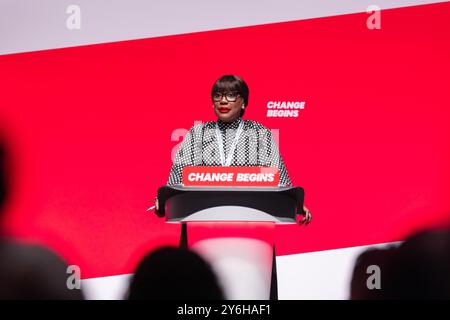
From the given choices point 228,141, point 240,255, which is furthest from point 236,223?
point 228,141

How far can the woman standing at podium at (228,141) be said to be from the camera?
8.83ft

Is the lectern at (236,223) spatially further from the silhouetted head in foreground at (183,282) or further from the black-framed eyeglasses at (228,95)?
the black-framed eyeglasses at (228,95)

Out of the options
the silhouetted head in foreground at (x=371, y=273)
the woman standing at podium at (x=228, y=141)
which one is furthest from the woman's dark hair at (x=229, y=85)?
the silhouetted head in foreground at (x=371, y=273)

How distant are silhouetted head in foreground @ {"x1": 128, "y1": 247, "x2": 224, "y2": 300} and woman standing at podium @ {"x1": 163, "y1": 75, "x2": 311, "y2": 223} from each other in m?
0.38

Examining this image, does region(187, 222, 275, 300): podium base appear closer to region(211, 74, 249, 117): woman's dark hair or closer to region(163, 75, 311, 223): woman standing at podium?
region(163, 75, 311, 223): woman standing at podium

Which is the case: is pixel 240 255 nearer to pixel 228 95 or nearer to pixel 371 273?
pixel 228 95

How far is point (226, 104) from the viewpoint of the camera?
8.88 ft

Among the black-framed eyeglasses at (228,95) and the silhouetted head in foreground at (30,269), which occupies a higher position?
the black-framed eyeglasses at (228,95)

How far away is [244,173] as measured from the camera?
2.28 meters

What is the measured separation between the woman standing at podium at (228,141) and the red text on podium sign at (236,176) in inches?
15.0

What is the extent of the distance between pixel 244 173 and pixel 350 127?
1673 mm

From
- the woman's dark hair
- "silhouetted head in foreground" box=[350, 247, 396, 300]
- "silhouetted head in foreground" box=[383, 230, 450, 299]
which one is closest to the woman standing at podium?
the woman's dark hair
